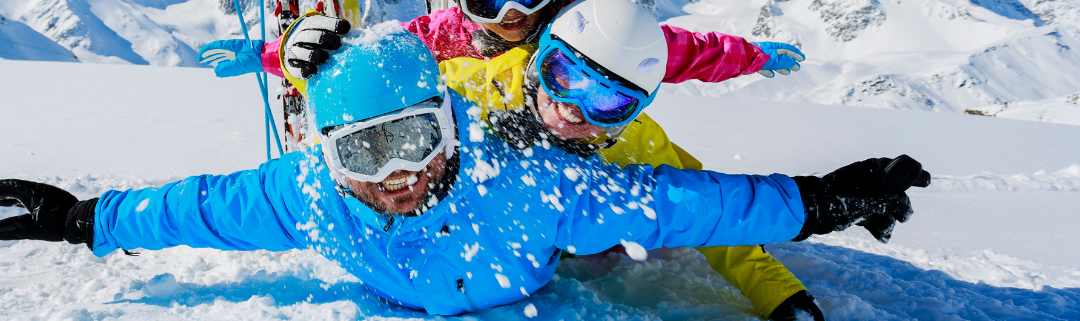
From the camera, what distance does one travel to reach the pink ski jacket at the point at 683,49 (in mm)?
2668

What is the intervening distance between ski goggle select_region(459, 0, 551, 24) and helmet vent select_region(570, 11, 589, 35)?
0.87ft

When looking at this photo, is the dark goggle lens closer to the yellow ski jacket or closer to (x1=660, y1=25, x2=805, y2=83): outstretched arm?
the yellow ski jacket

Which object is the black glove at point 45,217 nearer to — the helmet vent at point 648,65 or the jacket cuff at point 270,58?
the jacket cuff at point 270,58

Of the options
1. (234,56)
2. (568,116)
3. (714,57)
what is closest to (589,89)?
(568,116)

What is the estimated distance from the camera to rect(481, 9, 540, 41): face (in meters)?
2.38

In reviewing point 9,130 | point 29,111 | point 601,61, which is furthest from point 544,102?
point 29,111

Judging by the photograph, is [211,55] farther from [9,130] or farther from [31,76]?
[31,76]

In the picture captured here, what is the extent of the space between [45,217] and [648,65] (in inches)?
83.7

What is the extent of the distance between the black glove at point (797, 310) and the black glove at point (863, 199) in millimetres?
477

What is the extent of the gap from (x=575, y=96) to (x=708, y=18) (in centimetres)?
8838

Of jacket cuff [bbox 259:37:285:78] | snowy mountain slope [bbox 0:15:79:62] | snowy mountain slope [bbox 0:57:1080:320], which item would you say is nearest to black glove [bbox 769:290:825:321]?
snowy mountain slope [bbox 0:57:1080:320]

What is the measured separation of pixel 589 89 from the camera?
2.03 m

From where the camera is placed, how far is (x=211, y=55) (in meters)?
2.42

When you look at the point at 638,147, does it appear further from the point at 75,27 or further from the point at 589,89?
the point at 75,27
